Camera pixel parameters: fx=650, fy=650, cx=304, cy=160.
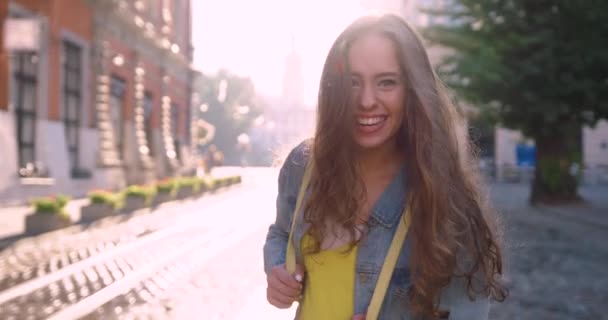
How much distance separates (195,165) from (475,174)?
117 ft

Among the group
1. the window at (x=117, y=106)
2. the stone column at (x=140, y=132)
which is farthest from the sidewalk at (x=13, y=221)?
the stone column at (x=140, y=132)

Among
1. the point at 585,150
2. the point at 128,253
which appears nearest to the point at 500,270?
the point at 128,253

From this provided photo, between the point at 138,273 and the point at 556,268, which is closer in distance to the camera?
the point at 138,273

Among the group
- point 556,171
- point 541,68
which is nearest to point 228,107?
point 556,171

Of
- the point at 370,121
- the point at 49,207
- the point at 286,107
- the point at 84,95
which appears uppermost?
the point at 286,107

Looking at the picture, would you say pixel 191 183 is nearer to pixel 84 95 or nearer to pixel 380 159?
pixel 84 95

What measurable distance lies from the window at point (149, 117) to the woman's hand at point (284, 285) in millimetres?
28485

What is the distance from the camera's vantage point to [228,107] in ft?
260

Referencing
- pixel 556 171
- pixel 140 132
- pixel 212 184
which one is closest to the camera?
pixel 556 171

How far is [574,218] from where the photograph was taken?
1594cm

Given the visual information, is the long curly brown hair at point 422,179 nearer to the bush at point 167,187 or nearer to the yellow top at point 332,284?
the yellow top at point 332,284

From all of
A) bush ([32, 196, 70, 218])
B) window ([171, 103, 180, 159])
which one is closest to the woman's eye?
bush ([32, 196, 70, 218])

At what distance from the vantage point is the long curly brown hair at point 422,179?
1680mm

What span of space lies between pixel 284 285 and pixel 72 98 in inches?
824
